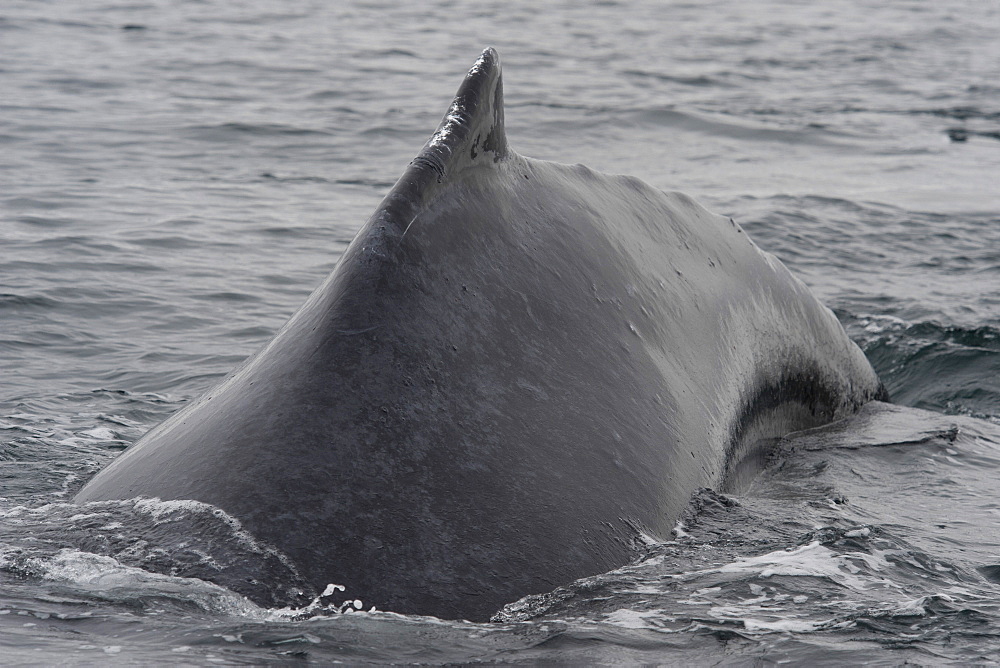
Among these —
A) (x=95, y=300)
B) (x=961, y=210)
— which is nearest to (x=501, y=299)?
(x=95, y=300)

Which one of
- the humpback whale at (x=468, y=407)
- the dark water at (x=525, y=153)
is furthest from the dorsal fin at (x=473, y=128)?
the dark water at (x=525, y=153)

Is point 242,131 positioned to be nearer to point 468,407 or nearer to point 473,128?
point 473,128

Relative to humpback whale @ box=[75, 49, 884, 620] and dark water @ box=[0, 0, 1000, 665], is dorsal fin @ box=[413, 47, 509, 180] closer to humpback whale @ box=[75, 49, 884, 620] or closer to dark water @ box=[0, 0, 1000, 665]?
humpback whale @ box=[75, 49, 884, 620]

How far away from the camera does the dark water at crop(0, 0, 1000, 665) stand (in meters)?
3.22

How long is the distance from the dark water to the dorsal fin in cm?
129

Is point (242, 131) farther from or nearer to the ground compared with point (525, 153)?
farther from the ground

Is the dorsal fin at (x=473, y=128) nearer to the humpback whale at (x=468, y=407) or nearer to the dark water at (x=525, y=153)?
the humpback whale at (x=468, y=407)

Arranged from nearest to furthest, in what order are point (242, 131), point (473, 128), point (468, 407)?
point (468, 407), point (473, 128), point (242, 131)

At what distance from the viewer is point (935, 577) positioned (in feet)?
13.5

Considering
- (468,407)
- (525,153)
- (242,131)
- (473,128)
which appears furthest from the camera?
(242,131)

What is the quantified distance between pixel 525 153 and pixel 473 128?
1125 cm

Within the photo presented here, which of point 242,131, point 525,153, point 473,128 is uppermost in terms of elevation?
point 242,131

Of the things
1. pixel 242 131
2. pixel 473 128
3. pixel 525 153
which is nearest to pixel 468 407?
pixel 473 128

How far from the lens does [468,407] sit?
342 cm
